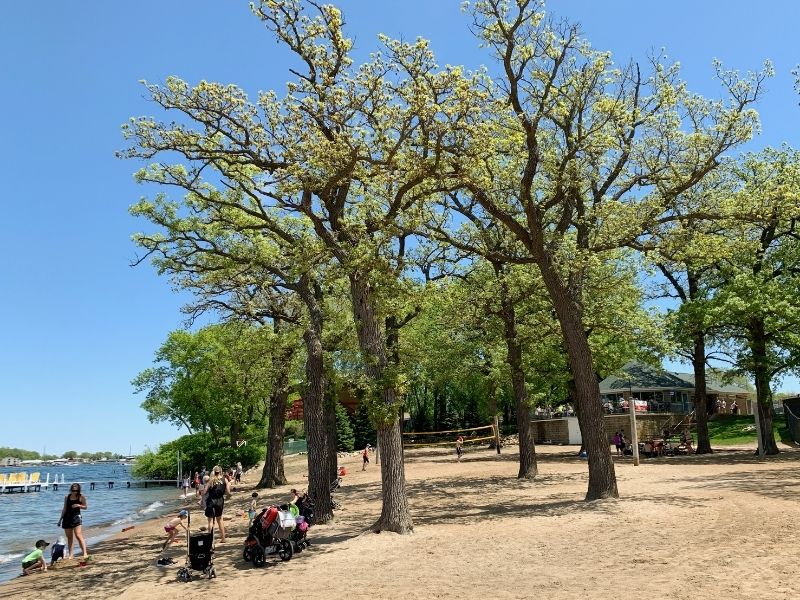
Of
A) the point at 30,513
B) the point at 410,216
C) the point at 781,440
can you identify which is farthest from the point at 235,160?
the point at 781,440

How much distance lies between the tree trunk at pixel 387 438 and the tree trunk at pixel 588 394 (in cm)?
485

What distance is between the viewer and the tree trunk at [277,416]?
23672 mm

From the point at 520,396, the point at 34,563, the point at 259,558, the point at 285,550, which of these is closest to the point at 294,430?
the point at 520,396

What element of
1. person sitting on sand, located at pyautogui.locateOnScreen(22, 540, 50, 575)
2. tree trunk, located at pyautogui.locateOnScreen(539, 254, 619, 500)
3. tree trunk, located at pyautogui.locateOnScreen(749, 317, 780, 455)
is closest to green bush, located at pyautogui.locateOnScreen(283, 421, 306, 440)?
tree trunk, located at pyautogui.locateOnScreen(749, 317, 780, 455)

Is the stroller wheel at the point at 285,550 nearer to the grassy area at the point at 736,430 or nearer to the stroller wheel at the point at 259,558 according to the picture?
the stroller wheel at the point at 259,558

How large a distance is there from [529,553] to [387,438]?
147 inches

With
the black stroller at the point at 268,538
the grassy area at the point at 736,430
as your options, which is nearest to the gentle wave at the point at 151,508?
the black stroller at the point at 268,538

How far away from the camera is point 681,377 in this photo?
53.0 metres

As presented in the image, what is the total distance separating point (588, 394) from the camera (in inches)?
598

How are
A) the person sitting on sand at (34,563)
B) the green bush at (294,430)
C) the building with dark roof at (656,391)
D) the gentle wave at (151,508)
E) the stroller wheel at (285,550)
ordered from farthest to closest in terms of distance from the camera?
the green bush at (294,430) → the building with dark roof at (656,391) → the gentle wave at (151,508) → the person sitting on sand at (34,563) → the stroller wheel at (285,550)

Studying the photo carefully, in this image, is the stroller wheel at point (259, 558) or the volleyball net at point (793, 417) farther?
the volleyball net at point (793, 417)

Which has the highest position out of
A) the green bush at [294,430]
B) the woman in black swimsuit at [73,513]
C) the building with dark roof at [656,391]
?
the building with dark roof at [656,391]

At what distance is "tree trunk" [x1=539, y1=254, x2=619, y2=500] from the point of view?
1459cm

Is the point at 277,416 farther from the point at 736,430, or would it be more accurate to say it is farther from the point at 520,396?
the point at 736,430
